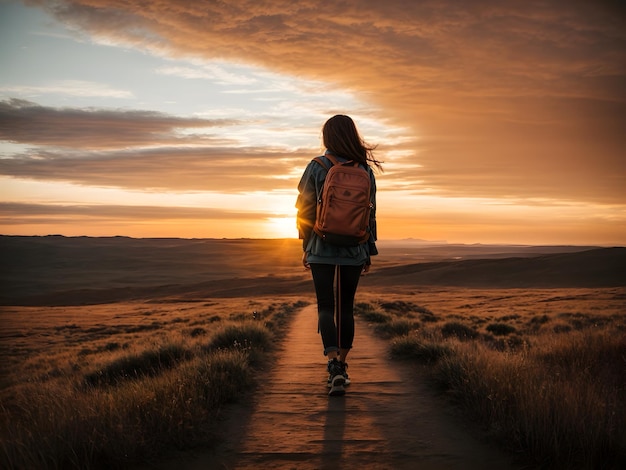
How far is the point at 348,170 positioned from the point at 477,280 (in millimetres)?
85008

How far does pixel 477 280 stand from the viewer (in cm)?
8525

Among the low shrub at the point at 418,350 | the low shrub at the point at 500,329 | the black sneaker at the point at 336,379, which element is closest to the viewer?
the black sneaker at the point at 336,379

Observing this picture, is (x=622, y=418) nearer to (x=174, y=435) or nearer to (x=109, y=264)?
(x=174, y=435)

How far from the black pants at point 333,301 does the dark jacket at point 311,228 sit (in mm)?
108

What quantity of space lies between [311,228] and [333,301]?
799 mm

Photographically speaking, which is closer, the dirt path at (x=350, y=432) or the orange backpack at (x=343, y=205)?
the dirt path at (x=350, y=432)

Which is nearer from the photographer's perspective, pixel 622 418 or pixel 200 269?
pixel 622 418

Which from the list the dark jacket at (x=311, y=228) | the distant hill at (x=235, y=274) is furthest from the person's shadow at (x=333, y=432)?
the distant hill at (x=235, y=274)

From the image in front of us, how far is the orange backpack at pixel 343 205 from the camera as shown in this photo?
198 inches

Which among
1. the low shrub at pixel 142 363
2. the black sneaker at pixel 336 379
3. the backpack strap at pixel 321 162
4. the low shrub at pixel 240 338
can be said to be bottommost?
the low shrub at pixel 142 363

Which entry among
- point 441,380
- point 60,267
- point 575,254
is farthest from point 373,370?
point 60,267

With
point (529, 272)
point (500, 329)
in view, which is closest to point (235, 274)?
point (529, 272)

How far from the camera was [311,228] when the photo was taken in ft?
17.4

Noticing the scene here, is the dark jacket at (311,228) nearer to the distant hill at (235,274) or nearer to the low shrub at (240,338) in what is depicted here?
the low shrub at (240,338)
